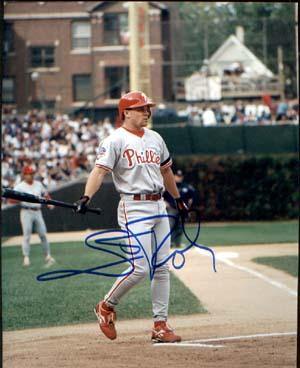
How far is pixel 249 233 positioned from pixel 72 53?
25067mm

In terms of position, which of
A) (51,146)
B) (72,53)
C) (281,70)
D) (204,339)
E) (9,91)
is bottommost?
(204,339)

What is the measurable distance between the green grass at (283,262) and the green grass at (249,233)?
4.21 meters

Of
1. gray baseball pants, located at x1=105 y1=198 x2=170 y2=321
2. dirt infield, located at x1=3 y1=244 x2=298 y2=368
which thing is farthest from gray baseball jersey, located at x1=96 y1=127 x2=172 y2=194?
dirt infield, located at x1=3 y1=244 x2=298 y2=368

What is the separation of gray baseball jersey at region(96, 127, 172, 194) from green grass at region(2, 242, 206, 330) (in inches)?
132

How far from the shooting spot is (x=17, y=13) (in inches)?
1854

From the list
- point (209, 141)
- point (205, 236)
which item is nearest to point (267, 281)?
point (205, 236)

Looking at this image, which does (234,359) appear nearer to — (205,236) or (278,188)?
(205,236)

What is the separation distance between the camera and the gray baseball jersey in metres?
7.75

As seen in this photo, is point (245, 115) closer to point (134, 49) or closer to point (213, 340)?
point (134, 49)

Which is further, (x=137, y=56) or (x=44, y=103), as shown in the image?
(x=44, y=103)

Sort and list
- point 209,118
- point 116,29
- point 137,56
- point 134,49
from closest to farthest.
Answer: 1. point 134,49
2. point 137,56
3. point 209,118
4. point 116,29

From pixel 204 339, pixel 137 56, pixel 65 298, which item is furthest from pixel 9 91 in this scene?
pixel 204 339

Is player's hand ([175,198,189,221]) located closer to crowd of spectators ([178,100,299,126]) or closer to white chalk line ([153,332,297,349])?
white chalk line ([153,332,297,349])

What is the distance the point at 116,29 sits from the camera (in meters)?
47.9
